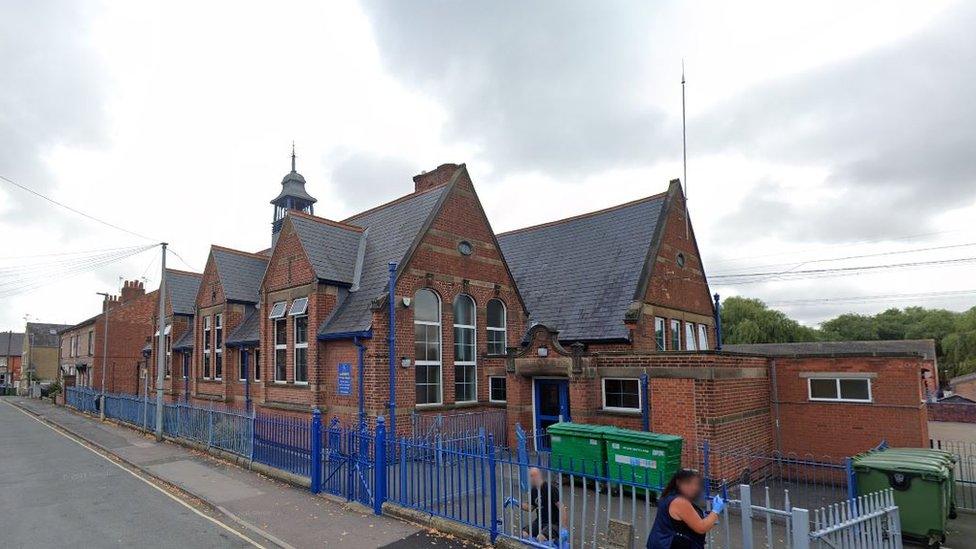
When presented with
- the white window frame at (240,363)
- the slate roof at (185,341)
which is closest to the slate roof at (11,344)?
the slate roof at (185,341)

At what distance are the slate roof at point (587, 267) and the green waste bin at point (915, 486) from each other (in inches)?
288

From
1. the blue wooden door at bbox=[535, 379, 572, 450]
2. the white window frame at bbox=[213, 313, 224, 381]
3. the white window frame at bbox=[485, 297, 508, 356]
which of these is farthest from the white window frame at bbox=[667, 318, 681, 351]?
the white window frame at bbox=[213, 313, 224, 381]

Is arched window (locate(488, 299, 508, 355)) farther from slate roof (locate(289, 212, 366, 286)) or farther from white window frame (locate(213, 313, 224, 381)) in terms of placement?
white window frame (locate(213, 313, 224, 381))

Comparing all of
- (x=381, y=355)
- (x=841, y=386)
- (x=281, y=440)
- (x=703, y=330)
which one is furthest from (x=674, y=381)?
(x=703, y=330)

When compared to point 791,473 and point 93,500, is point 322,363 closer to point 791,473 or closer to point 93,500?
point 93,500

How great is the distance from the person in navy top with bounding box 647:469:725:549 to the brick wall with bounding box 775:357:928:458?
10.2 metres

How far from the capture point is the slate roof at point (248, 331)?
2015 cm

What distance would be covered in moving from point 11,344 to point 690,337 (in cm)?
9720

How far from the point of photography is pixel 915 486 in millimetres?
8633

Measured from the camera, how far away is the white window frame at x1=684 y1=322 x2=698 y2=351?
19469mm

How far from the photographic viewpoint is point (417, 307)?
16.1m

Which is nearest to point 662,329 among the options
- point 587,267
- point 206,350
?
point 587,267

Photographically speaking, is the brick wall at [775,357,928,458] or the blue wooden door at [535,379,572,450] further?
the blue wooden door at [535,379,572,450]

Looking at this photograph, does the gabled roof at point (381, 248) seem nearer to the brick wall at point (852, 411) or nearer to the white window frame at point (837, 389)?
the brick wall at point (852, 411)
